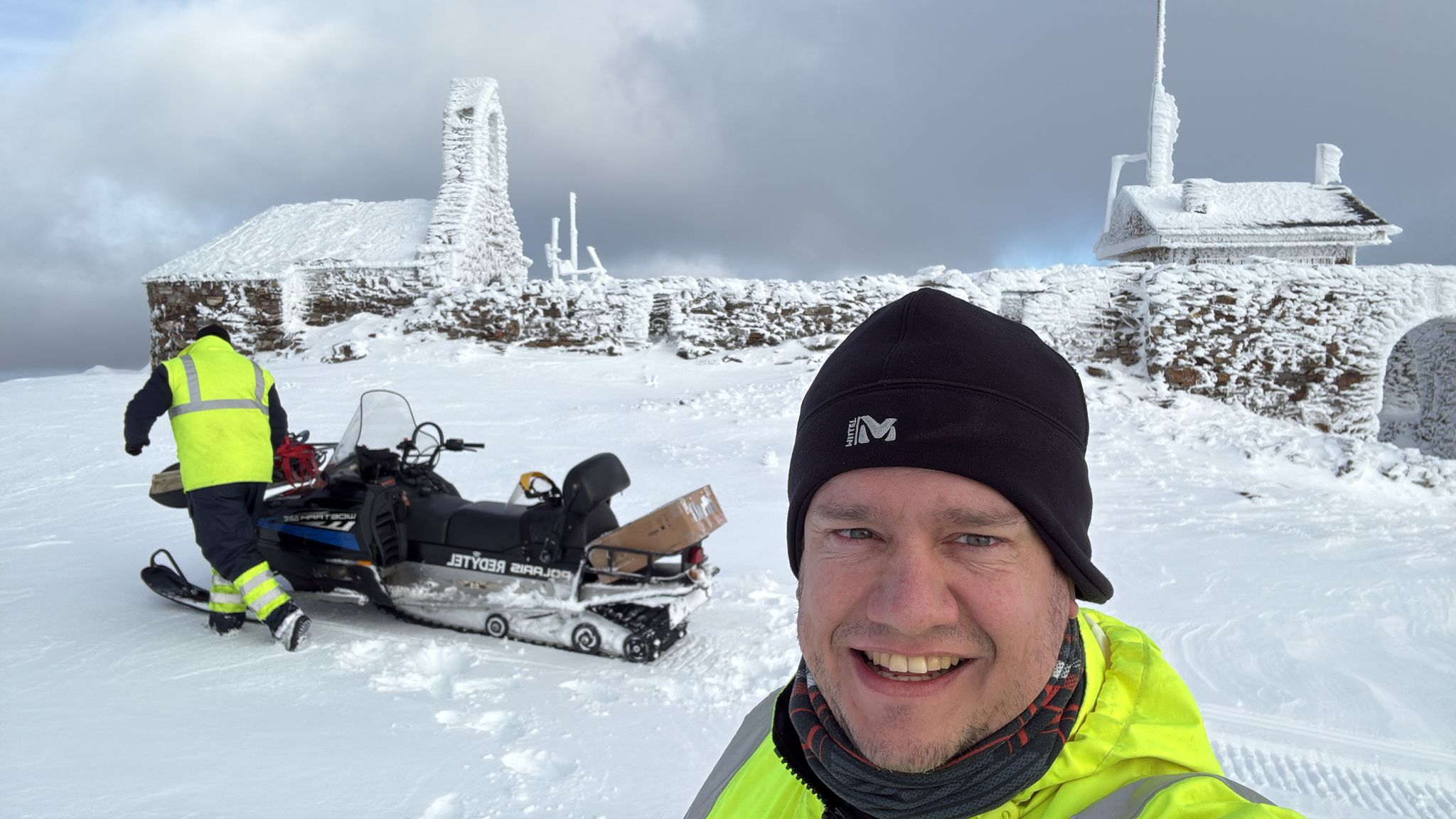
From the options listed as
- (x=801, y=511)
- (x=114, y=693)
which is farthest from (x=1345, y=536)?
(x=114, y=693)

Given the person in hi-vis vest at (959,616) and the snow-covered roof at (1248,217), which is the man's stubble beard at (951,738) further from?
the snow-covered roof at (1248,217)

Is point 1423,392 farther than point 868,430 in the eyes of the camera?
Yes

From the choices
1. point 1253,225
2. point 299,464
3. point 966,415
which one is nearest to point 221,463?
point 299,464

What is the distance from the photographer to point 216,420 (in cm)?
418

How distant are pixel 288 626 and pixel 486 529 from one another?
1012mm

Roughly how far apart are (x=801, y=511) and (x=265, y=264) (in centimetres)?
1865

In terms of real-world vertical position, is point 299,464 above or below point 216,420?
below

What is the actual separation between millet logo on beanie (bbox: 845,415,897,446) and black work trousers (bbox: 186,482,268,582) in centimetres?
395

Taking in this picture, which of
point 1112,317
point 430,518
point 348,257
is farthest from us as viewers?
point 348,257

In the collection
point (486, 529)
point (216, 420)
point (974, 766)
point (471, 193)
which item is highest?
point (471, 193)

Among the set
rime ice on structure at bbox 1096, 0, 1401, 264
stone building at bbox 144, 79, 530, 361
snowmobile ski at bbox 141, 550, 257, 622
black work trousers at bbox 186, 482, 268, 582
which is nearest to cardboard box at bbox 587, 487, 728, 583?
black work trousers at bbox 186, 482, 268, 582

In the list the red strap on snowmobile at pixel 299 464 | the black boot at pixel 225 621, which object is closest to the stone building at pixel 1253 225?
the red strap on snowmobile at pixel 299 464

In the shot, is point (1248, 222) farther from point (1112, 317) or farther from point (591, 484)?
point (591, 484)

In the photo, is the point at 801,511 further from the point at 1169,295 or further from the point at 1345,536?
the point at 1169,295
